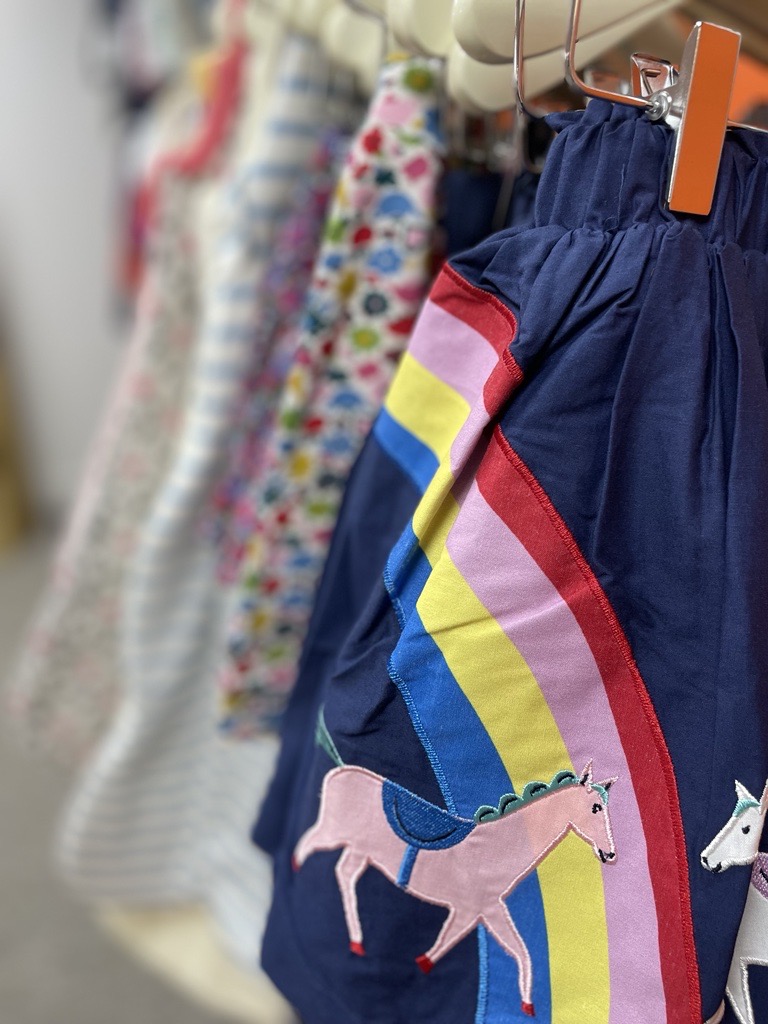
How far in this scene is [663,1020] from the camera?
38cm

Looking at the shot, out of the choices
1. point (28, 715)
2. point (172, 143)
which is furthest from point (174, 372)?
point (28, 715)

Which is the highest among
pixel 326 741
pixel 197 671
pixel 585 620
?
pixel 585 620

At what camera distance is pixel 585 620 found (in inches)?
15.1

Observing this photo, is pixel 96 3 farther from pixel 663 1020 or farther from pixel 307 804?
pixel 663 1020

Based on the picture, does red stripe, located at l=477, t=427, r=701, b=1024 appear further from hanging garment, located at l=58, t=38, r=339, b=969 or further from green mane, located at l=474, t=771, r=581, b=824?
hanging garment, located at l=58, t=38, r=339, b=969

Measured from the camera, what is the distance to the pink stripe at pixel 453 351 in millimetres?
433

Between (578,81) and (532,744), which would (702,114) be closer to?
(578,81)

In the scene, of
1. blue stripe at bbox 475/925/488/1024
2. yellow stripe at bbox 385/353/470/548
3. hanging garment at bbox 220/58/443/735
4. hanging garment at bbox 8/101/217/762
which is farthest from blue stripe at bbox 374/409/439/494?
hanging garment at bbox 8/101/217/762

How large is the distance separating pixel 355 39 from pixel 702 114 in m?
0.36

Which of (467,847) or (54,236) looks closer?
(467,847)

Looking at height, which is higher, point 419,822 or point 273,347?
point 273,347

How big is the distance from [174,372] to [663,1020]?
2.80 ft

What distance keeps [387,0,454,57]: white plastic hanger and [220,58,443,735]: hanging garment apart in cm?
5

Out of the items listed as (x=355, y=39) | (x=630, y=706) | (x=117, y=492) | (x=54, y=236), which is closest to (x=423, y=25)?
(x=355, y=39)
